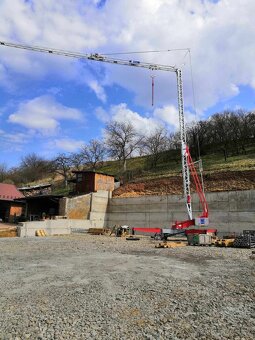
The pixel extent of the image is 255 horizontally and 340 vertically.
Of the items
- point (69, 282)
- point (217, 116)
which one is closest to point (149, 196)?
point (69, 282)

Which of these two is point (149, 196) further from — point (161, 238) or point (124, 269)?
point (124, 269)

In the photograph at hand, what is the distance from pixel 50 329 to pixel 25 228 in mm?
28010

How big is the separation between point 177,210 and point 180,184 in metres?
5.17

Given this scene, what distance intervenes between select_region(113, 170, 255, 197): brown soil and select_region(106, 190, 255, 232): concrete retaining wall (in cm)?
231

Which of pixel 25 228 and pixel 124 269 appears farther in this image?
pixel 25 228

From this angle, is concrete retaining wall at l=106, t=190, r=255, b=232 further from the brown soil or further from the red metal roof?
the red metal roof

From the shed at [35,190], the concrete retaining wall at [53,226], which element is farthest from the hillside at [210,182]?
the shed at [35,190]

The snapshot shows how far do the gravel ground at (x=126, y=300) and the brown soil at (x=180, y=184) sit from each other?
21.3 meters

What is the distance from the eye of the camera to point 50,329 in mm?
7336

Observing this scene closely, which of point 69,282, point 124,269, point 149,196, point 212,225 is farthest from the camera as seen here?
point 149,196

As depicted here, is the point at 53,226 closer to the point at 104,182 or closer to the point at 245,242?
the point at 104,182

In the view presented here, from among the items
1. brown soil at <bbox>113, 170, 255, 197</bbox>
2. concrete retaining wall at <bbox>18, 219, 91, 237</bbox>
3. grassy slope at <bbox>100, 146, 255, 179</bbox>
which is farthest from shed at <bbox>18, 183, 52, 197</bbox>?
concrete retaining wall at <bbox>18, 219, 91, 237</bbox>

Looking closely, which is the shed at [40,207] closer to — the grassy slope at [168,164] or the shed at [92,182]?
the shed at [92,182]

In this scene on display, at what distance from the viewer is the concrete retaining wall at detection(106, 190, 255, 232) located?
33.0 metres
